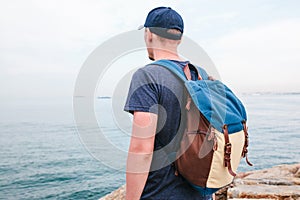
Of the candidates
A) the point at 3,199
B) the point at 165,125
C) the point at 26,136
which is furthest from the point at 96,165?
the point at 165,125

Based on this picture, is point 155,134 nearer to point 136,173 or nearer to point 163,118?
point 163,118

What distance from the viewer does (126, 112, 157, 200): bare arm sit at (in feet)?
5.59

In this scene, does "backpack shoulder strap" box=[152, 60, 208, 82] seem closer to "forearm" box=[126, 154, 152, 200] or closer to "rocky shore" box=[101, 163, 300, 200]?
"forearm" box=[126, 154, 152, 200]

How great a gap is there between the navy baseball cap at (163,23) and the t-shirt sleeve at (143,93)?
1.05 feet

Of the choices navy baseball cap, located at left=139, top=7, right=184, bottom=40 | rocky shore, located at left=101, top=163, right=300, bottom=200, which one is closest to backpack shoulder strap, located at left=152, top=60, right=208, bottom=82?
navy baseball cap, located at left=139, top=7, right=184, bottom=40

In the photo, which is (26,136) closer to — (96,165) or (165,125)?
(96,165)

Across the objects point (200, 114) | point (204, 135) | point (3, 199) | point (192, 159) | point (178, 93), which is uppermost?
point (178, 93)

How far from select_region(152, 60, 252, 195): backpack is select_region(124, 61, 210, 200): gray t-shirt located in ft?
0.15

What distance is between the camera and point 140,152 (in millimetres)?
1729

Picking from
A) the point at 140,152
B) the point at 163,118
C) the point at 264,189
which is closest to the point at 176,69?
the point at 163,118

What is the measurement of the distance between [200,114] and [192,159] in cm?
25

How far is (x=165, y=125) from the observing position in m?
1.80

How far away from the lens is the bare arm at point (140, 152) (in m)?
1.70

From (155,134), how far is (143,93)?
0.25 metres
